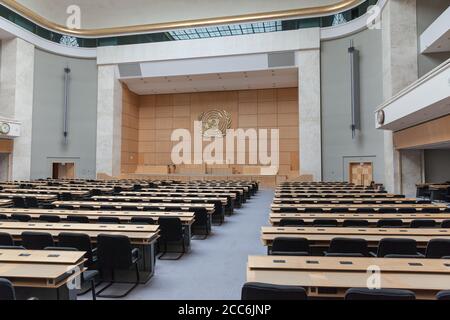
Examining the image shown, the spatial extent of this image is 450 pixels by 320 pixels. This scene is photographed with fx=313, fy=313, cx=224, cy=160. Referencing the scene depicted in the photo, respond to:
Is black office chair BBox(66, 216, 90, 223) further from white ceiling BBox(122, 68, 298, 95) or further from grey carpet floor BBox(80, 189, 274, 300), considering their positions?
white ceiling BBox(122, 68, 298, 95)

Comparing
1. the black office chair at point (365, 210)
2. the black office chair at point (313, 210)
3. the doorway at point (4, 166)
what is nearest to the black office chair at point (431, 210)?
the black office chair at point (365, 210)

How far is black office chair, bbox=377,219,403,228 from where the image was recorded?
15.2ft

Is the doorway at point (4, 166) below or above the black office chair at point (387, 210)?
above

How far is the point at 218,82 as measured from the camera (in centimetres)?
2186

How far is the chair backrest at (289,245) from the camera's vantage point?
3447 mm

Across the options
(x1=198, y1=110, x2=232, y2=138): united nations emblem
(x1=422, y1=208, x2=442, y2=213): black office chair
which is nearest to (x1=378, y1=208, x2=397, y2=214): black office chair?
(x1=422, y1=208, x2=442, y2=213): black office chair

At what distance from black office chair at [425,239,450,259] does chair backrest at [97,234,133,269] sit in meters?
3.31

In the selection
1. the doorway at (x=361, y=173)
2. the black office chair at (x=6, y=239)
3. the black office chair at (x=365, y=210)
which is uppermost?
the doorway at (x=361, y=173)

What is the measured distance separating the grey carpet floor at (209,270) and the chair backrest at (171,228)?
1.23ft

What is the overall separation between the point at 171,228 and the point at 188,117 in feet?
64.9

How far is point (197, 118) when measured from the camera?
24047 millimetres

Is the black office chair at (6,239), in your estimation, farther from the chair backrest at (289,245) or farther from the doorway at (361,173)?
the doorway at (361,173)
